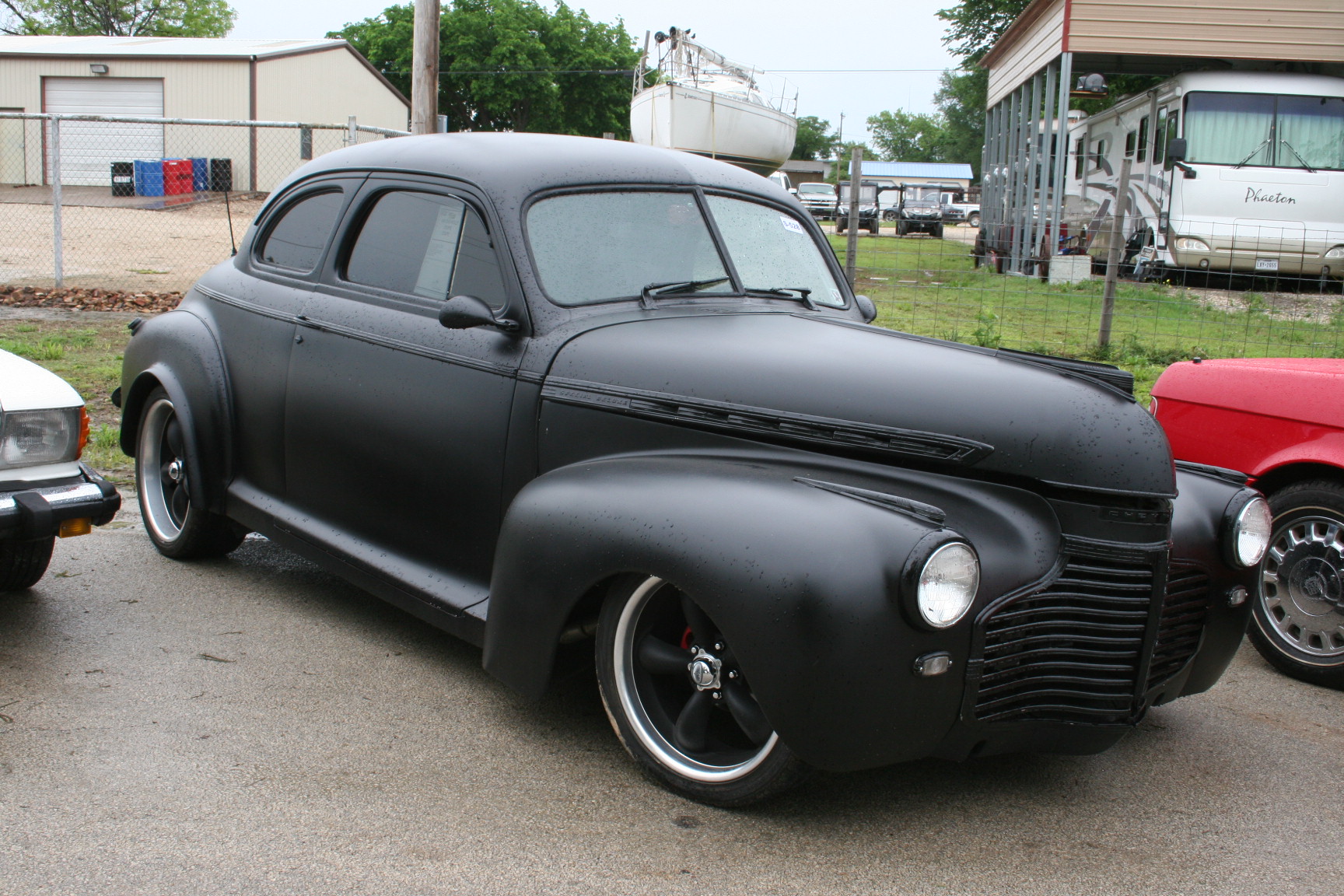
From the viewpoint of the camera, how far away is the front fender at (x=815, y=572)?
261 cm

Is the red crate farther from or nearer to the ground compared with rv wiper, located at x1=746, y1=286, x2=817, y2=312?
farther from the ground

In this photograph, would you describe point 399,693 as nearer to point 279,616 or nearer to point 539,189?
point 279,616

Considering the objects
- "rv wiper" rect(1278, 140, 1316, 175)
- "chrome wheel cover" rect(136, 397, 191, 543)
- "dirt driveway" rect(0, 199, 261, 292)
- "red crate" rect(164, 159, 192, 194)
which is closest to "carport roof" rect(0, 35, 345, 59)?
"red crate" rect(164, 159, 192, 194)

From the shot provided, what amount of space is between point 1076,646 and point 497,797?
5.10 ft

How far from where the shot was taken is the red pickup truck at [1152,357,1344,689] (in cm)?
407

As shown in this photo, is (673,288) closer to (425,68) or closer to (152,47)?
(425,68)

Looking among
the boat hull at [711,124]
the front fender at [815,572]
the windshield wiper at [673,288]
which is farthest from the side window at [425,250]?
the boat hull at [711,124]

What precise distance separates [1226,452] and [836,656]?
2.62 m

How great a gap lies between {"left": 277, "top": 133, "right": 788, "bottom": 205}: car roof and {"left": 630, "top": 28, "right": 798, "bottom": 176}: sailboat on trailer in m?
18.0

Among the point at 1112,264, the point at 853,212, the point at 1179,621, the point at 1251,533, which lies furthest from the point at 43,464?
the point at 1112,264

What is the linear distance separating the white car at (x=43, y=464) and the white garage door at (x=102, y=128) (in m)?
31.3

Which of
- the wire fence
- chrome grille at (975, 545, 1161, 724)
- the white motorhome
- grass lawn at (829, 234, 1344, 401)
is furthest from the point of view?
the white motorhome

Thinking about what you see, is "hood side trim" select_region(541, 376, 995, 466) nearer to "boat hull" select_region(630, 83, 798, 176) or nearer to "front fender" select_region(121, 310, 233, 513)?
"front fender" select_region(121, 310, 233, 513)

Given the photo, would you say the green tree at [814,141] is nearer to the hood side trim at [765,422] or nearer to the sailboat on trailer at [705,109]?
the sailboat on trailer at [705,109]
